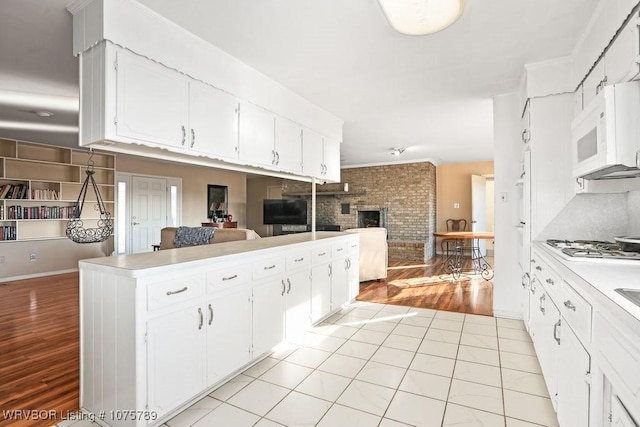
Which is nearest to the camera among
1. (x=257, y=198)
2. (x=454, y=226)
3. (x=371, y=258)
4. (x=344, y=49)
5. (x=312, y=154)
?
(x=344, y=49)

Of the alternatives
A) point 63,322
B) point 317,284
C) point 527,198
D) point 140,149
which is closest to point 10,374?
point 63,322

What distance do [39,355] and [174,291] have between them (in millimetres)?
1851

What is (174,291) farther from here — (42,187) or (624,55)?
(42,187)

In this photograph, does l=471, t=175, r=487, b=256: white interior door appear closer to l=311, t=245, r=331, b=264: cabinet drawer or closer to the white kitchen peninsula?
l=311, t=245, r=331, b=264: cabinet drawer

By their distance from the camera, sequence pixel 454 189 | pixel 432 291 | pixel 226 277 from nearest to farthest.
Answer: pixel 226 277
pixel 432 291
pixel 454 189

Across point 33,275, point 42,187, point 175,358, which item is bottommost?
point 33,275

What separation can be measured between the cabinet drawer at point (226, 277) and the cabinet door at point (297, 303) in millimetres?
541

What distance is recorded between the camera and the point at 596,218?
2.50 metres

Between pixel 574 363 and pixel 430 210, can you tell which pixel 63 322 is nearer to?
pixel 574 363

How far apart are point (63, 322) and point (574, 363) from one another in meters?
4.25

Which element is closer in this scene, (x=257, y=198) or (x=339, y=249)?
(x=339, y=249)

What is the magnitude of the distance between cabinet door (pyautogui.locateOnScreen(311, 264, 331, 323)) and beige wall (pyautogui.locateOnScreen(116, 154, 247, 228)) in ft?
19.3

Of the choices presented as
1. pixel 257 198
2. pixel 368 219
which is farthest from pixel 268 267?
pixel 257 198

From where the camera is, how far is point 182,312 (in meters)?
1.77
